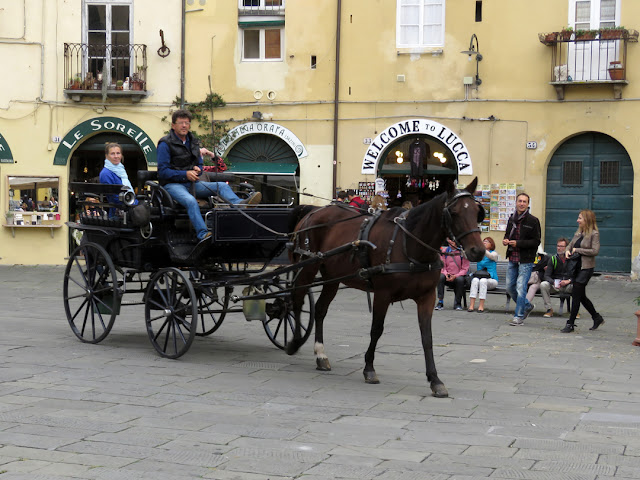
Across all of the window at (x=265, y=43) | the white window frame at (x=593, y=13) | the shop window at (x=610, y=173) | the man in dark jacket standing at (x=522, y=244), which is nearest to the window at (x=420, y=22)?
the white window frame at (x=593, y=13)

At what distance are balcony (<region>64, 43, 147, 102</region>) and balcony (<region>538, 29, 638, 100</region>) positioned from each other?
956 cm

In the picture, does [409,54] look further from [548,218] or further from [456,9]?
[548,218]

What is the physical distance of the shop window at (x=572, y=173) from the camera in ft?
67.7

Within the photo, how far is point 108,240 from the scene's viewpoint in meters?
10.5

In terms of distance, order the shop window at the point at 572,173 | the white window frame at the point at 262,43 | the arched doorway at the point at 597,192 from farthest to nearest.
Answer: the white window frame at the point at 262,43 → the shop window at the point at 572,173 → the arched doorway at the point at 597,192

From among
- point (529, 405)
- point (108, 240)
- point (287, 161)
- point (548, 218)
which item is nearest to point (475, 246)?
point (529, 405)

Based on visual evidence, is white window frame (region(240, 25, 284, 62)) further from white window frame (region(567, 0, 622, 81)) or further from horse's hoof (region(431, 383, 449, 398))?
horse's hoof (region(431, 383, 449, 398))

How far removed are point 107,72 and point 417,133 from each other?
302 inches

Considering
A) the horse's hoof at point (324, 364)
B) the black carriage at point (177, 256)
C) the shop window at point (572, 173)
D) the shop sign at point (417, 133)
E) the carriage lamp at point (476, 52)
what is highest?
the carriage lamp at point (476, 52)

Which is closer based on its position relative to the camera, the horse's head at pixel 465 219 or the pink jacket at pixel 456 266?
the horse's head at pixel 465 219

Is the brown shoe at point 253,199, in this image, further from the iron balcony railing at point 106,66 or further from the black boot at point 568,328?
the iron balcony railing at point 106,66

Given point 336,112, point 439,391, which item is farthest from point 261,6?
point 439,391

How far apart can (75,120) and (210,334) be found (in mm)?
13135

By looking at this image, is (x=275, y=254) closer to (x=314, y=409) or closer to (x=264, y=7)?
(x=314, y=409)
